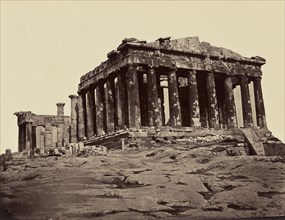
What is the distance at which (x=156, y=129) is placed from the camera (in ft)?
91.5

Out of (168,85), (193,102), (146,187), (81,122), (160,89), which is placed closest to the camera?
(146,187)

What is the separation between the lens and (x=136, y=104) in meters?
28.7

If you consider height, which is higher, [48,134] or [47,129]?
[47,129]

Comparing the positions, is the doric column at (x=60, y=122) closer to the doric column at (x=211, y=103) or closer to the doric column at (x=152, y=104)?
the doric column at (x=152, y=104)

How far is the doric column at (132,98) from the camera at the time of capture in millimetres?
28281

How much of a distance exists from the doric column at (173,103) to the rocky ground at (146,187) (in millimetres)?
7804

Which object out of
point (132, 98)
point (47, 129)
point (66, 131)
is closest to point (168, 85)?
point (132, 98)

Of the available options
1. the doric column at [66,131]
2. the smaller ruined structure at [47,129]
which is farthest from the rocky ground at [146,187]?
the smaller ruined structure at [47,129]

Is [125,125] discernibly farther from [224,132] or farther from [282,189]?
[282,189]

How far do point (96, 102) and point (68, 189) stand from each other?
17.9 meters

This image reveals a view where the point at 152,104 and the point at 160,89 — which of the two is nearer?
the point at 152,104

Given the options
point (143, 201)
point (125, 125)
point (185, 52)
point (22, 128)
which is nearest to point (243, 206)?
point (143, 201)

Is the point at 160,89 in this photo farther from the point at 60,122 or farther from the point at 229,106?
the point at 60,122

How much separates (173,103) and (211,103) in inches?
145
